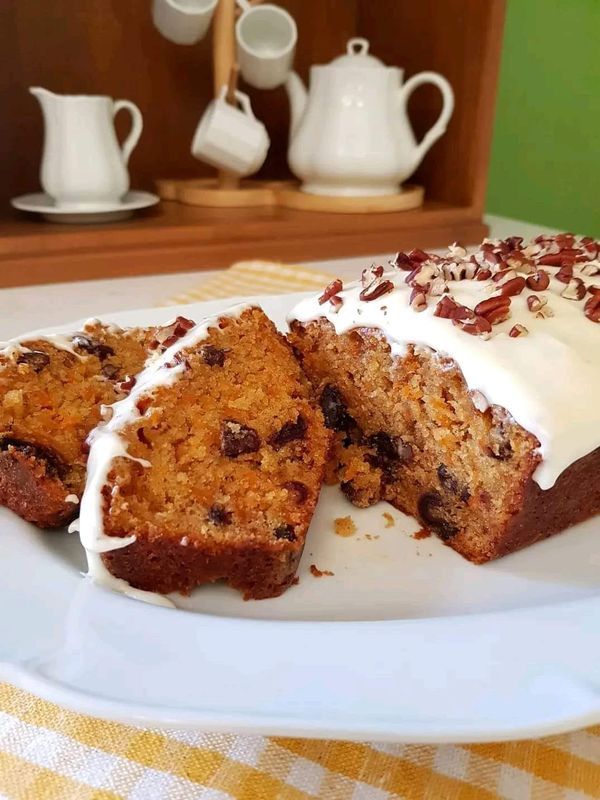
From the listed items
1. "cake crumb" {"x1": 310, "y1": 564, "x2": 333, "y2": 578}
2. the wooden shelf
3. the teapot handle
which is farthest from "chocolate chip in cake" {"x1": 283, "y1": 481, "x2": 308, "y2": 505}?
the teapot handle

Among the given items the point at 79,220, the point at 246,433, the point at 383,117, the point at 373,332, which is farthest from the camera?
the point at 383,117

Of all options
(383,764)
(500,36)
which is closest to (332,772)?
(383,764)

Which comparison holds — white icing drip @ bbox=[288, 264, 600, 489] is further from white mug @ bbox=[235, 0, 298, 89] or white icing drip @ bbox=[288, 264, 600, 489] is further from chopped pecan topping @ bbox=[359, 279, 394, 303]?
white mug @ bbox=[235, 0, 298, 89]

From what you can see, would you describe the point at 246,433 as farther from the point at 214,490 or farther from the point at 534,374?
the point at 534,374

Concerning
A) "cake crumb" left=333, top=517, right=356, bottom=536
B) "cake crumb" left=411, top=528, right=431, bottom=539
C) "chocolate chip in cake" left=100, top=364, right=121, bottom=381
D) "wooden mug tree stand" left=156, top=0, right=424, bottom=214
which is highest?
"wooden mug tree stand" left=156, top=0, right=424, bottom=214

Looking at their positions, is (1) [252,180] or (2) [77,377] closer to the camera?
(2) [77,377]

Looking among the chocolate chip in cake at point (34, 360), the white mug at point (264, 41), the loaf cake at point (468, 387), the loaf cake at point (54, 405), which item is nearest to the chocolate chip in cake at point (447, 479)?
the loaf cake at point (468, 387)
